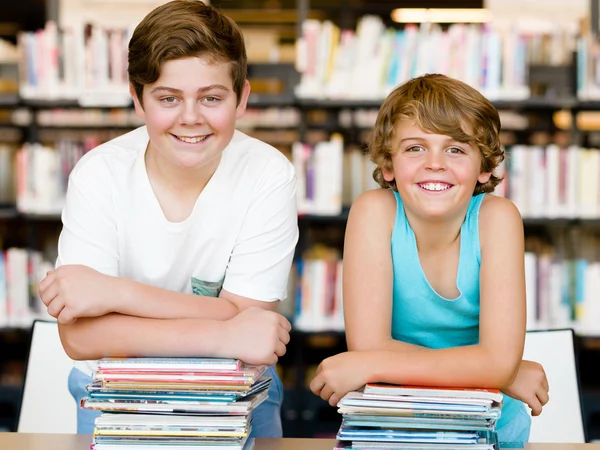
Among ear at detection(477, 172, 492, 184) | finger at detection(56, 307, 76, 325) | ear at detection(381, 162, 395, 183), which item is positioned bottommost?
finger at detection(56, 307, 76, 325)

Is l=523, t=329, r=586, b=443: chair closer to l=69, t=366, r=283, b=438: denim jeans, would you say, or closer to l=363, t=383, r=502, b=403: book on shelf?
l=69, t=366, r=283, b=438: denim jeans

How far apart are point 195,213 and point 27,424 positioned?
60cm

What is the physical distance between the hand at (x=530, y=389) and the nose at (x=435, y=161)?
381 millimetres

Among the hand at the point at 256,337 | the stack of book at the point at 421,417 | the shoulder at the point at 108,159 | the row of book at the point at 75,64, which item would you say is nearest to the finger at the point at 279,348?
the hand at the point at 256,337

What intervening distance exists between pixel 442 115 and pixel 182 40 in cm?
48

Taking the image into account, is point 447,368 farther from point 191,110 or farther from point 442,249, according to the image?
point 191,110

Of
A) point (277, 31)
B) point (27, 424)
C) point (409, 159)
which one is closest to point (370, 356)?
point (409, 159)

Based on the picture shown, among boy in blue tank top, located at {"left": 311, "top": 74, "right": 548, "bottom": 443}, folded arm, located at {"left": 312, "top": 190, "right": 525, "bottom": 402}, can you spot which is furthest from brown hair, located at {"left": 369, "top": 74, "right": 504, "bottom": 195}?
folded arm, located at {"left": 312, "top": 190, "right": 525, "bottom": 402}

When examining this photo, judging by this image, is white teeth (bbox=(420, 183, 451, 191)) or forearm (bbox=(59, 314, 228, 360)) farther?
white teeth (bbox=(420, 183, 451, 191))

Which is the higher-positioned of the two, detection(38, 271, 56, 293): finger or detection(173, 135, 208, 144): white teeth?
detection(173, 135, 208, 144): white teeth

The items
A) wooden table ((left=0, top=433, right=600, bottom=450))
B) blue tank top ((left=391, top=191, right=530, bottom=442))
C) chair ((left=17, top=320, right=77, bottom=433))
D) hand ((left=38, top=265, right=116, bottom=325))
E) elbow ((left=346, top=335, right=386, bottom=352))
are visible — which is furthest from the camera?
chair ((left=17, top=320, right=77, bottom=433))

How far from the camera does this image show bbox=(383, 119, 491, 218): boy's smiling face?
1.41 meters

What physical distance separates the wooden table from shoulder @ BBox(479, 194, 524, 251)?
0.39m

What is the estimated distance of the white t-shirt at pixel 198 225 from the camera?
149cm
